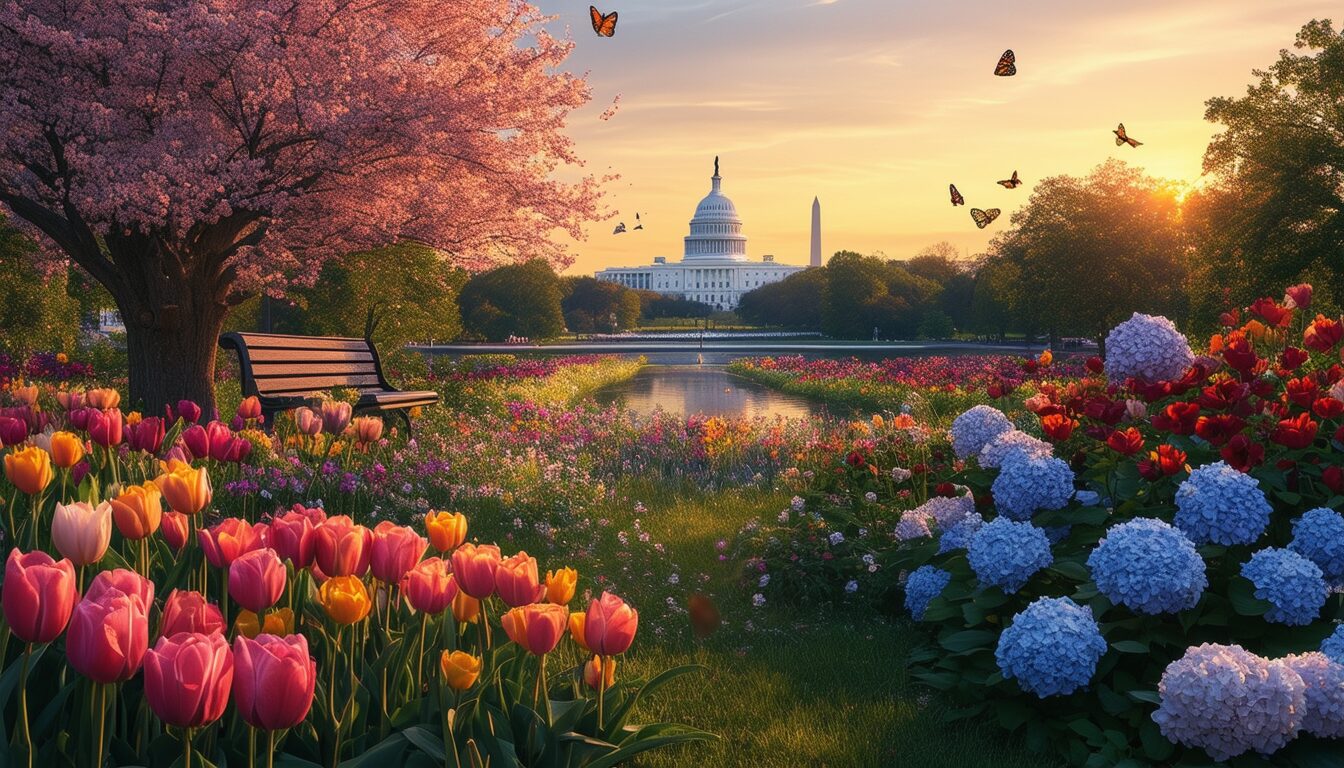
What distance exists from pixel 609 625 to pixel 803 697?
2.39m

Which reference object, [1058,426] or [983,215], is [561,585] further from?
[983,215]

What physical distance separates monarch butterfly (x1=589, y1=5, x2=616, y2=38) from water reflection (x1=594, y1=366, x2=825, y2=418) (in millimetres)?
6143

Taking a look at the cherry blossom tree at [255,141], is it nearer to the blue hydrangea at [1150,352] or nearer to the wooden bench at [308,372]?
the wooden bench at [308,372]

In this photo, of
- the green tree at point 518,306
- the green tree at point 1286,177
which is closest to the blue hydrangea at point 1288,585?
the green tree at point 1286,177

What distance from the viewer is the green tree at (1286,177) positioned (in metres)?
27.2

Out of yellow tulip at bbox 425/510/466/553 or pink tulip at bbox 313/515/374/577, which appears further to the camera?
yellow tulip at bbox 425/510/466/553

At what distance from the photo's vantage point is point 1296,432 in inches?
178

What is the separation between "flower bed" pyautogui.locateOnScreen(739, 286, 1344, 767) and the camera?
383 cm

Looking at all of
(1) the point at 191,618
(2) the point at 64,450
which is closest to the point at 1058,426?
(1) the point at 191,618

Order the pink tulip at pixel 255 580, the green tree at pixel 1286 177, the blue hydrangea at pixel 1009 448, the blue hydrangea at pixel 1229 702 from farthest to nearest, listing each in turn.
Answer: the green tree at pixel 1286 177
the blue hydrangea at pixel 1009 448
the blue hydrangea at pixel 1229 702
the pink tulip at pixel 255 580

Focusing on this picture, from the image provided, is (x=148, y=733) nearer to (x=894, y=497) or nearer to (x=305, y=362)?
(x=894, y=497)

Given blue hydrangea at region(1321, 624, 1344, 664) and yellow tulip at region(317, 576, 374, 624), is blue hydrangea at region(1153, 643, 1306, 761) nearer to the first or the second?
blue hydrangea at region(1321, 624, 1344, 664)

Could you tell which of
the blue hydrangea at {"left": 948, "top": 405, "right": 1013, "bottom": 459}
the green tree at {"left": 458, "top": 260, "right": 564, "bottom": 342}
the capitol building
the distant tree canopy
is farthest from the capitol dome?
the blue hydrangea at {"left": 948, "top": 405, "right": 1013, "bottom": 459}

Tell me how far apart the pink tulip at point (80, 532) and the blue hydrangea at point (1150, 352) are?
480 cm
